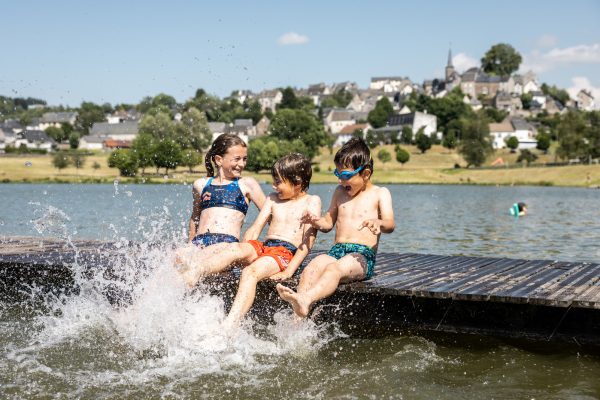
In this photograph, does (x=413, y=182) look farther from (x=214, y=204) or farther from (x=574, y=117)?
(x=214, y=204)

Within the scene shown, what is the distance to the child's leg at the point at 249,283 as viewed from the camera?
7441 mm

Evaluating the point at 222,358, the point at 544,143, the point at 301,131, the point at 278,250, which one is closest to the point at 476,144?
the point at 544,143

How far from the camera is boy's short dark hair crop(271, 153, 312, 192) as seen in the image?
8.21 m

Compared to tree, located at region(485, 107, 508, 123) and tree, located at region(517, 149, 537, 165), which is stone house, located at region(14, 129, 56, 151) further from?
tree, located at region(485, 107, 508, 123)

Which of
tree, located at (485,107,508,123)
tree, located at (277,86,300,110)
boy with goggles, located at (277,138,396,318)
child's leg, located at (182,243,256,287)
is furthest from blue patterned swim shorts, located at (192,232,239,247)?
tree, located at (485,107,508,123)

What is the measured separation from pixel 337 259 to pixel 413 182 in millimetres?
81743

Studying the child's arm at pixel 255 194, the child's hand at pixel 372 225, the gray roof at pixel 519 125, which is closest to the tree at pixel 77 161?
the child's arm at pixel 255 194

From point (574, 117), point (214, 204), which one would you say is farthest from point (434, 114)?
point (214, 204)

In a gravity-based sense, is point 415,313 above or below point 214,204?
below

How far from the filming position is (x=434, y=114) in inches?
6737

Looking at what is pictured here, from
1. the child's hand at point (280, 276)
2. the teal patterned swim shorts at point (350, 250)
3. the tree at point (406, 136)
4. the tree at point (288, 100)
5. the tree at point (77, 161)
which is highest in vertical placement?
the tree at point (288, 100)

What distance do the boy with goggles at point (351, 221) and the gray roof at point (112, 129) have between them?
177771mm

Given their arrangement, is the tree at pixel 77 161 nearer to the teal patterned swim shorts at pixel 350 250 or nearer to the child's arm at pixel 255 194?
the child's arm at pixel 255 194

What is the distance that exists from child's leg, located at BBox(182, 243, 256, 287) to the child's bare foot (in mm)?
1261
